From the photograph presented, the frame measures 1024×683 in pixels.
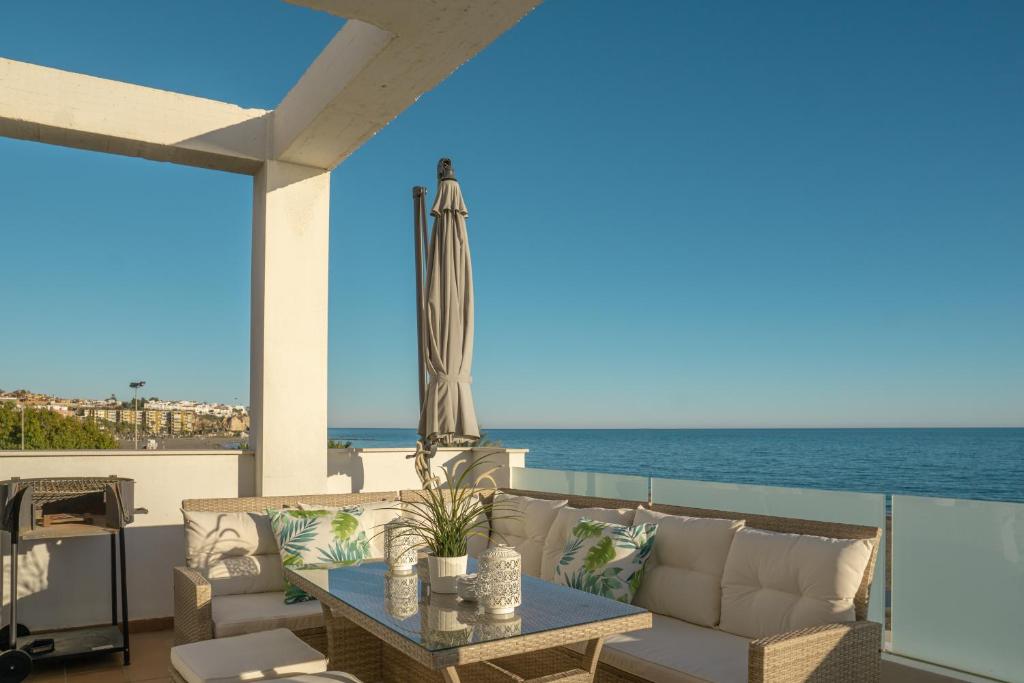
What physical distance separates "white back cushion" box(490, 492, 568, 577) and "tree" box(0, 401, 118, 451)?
19.1ft

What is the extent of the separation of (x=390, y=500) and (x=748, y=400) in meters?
30.2

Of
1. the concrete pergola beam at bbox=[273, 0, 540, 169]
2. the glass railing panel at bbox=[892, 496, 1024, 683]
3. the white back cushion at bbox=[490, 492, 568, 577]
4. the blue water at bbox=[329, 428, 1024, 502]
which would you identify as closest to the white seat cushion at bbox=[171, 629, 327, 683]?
the white back cushion at bbox=[490, 492, 568, 577]

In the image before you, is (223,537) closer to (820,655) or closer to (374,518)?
(374,518)

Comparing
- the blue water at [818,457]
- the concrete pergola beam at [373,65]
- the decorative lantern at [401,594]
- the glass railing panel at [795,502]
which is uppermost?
Answer: the concrete pergola beam at [373,65]

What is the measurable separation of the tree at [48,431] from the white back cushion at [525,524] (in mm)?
5832

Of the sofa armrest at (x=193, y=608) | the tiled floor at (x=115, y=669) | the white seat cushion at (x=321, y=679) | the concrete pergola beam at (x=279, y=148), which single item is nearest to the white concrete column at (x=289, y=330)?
the concrete pergola beam at (x=279, y=148)

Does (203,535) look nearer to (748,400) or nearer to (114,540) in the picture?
(114,540)

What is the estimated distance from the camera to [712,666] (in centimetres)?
254

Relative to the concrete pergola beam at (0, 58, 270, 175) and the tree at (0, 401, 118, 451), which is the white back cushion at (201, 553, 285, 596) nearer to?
the concrete pergola beam at (0, 58, 270, 175)

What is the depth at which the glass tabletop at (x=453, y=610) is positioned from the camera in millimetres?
2199

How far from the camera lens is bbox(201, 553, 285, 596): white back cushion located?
3719 millimetres

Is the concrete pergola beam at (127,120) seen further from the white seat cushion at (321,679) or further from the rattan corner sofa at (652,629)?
the white seat cushion at (321,679)

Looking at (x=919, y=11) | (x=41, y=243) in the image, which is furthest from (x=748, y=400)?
(x=41, y=243)

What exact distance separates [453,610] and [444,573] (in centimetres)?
21
